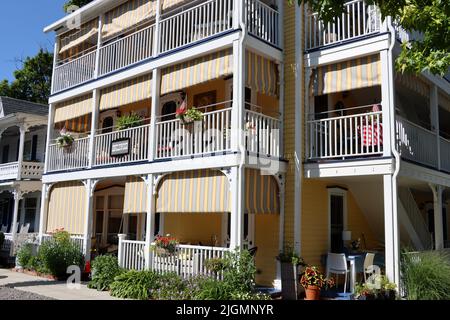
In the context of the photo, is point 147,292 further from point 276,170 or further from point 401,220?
point 401,220

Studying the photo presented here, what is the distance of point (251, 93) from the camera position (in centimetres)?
1381

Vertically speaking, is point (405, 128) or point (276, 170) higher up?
point (405, 128)

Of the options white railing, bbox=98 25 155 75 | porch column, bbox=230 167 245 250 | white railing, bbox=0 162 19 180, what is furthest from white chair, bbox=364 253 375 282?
white railing, bbox=0 162 19 180

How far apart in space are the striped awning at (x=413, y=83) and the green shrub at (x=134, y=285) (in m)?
7.98

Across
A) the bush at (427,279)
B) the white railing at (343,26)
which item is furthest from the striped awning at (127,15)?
the bush at (427,279)

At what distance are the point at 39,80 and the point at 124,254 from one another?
31.0m

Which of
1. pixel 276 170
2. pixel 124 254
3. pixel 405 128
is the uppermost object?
pixel 405 128

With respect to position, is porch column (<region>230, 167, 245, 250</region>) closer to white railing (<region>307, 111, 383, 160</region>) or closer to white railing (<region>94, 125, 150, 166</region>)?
white railing (<region>307, 111, 383, 160</region>)

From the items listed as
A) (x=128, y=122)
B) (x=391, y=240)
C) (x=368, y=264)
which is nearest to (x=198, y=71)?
(x=128, y=122)

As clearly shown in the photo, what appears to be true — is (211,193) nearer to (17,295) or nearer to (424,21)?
(17,295)

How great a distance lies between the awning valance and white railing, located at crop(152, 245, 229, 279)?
9.18 m

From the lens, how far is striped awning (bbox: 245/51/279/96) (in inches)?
467

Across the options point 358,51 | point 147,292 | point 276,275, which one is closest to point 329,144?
point 358,51
